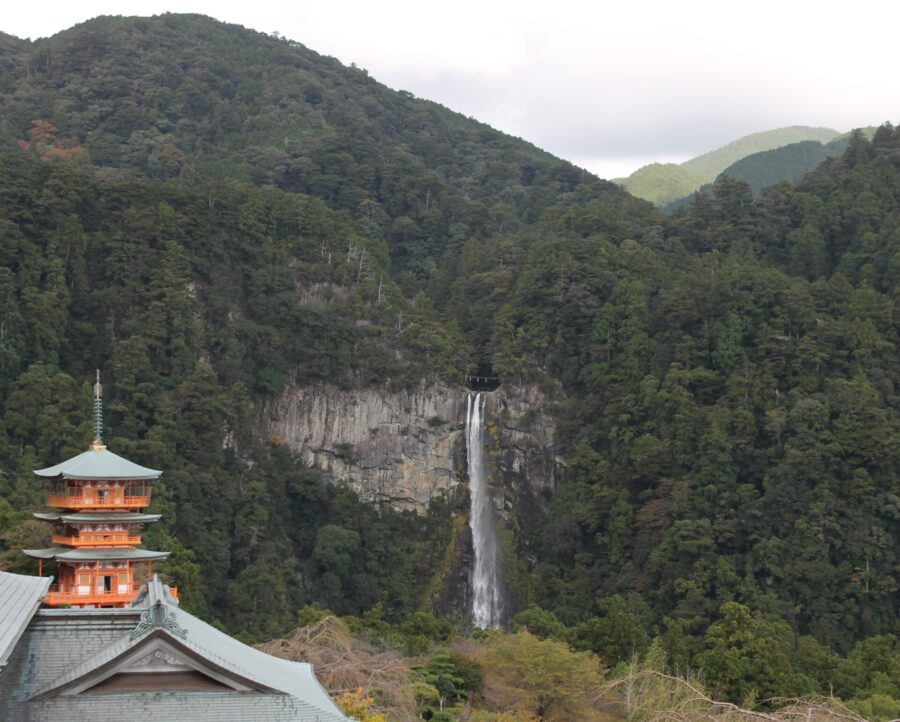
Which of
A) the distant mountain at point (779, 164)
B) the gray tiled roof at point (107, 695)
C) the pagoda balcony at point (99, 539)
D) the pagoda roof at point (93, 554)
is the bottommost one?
the pagoda roof at point (93, 554)

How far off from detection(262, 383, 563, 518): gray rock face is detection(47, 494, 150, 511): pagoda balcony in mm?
23599

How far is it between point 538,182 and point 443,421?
28.2 m

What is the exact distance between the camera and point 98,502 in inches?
1141

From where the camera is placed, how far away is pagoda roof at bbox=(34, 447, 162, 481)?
28.5 m

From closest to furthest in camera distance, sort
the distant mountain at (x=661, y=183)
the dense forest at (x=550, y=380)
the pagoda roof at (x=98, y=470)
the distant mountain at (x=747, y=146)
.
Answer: the pagoda roof at (x=98, y=470)
the dense forest at (x=550, y=380)
the distant mountain at (x=661, y=183)
the distant mountain at (x=747, y=146)

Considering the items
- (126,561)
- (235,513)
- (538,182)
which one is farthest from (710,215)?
(126,561)

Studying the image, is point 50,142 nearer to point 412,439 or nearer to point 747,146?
point 412,439

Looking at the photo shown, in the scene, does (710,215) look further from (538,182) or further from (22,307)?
(22,307)

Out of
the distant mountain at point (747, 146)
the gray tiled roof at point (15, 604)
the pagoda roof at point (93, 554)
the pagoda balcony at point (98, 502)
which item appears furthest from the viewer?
the distant mountain at point (747, 146)

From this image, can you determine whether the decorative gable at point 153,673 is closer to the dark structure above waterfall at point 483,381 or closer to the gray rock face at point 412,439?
the gray rock face at point 412,439

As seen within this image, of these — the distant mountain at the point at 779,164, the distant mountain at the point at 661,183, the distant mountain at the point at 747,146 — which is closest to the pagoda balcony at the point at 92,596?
the distant mountain at the point at 779,164

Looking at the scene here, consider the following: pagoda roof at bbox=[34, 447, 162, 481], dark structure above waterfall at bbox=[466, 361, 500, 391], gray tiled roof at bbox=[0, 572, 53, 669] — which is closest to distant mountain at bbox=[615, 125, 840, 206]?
dark structure above waterfall at bbox=[466, 361, 500, 391]

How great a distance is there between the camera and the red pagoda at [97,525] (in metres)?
28.4

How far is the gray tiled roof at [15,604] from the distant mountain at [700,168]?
261 feet
